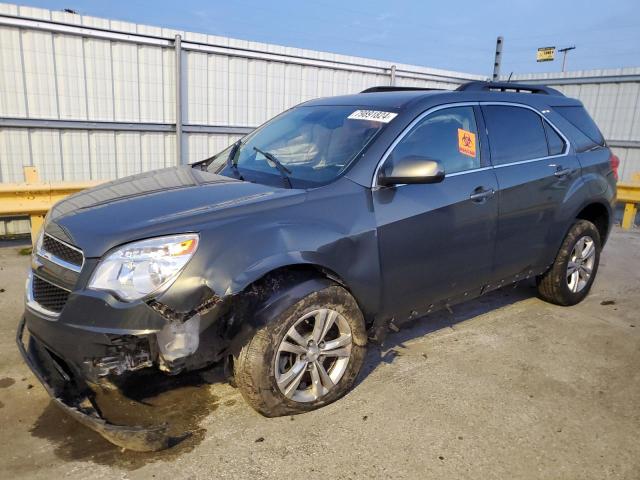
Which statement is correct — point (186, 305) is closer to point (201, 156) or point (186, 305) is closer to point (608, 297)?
point (608, 297)

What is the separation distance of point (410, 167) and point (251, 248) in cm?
110

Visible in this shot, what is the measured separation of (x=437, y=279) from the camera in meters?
3.47

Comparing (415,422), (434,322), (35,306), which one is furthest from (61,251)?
(434,322)

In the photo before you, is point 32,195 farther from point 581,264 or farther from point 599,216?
point 599,216

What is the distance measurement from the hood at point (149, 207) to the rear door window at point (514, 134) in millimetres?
1778

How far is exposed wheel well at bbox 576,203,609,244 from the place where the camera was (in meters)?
4.80

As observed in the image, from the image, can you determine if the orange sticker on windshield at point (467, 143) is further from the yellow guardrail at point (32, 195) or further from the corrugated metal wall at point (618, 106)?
the corrugated metal wall at point (618, 106)

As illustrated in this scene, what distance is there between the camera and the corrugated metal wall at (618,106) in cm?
1075

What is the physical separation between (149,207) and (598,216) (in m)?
4.23

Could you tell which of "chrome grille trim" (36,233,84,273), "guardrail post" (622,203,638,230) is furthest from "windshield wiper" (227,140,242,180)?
"guardrail post" (622,203,638,230)

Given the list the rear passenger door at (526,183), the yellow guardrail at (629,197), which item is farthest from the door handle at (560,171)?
the yellow guardrail at (629,197)

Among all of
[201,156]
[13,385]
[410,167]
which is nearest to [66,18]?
[201,156]

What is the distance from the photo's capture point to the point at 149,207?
2777 millimetres

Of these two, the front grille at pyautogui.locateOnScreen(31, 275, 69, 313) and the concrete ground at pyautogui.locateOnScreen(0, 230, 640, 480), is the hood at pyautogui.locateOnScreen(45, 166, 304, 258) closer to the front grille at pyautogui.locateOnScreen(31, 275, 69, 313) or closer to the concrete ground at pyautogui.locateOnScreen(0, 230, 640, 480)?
the front grille at pyautogui.locateOnScreen(31, 275, 69, 313)
